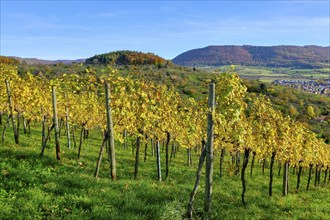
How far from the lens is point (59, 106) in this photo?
107 ft

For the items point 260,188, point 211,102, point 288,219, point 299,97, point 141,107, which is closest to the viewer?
point 211,102

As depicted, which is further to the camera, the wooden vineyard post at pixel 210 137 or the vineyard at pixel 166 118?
the vineyard at pixel 166 118

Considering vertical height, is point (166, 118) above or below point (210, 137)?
below

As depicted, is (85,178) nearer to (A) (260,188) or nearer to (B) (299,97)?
(A) (260,188)

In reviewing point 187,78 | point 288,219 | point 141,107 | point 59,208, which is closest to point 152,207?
point 59,208

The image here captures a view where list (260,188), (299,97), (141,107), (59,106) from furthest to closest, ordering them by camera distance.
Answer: (299,97), (59,106), (260,188), (141,107)

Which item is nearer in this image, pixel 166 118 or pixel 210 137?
pixel 210 137

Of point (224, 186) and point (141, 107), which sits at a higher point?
point (141, 107)

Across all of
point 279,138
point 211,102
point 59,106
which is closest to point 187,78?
point 59,106

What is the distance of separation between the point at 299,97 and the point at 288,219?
145 m

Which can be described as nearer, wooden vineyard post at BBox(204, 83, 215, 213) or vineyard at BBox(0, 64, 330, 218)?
wooden vineyard post at BBox(204, 83, 215, 213)

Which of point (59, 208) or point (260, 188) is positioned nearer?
point (59, 208)

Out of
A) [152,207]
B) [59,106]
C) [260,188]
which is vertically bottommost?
[260,188]

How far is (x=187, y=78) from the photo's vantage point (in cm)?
15475
